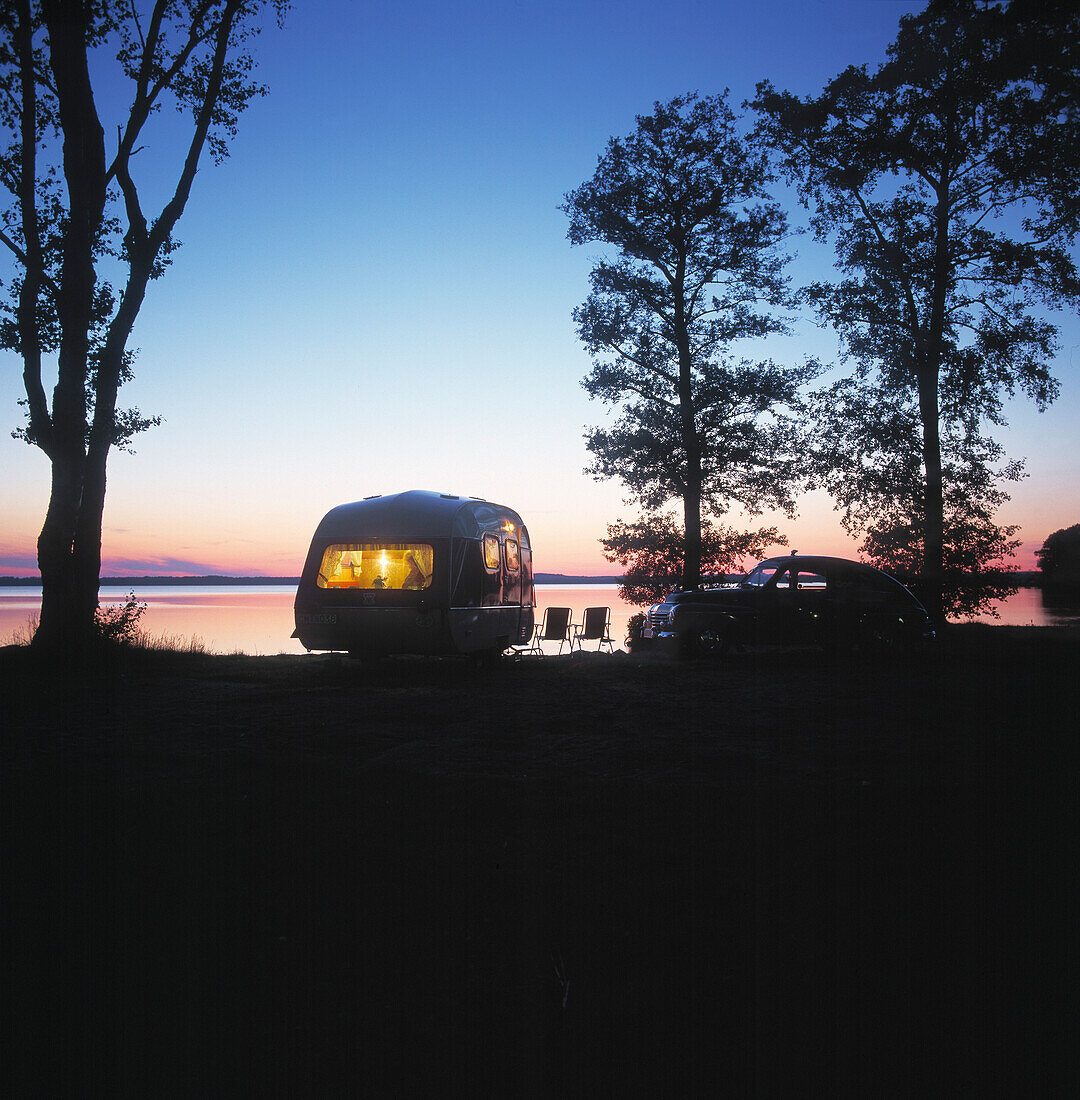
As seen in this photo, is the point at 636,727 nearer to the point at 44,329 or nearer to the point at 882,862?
the point at 882,862

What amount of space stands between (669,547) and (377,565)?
11.1 m

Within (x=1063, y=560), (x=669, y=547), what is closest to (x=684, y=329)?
(x=669, y=547)

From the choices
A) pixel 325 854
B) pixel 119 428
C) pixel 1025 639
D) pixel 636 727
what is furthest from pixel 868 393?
pixel 325 854

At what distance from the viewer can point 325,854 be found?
13.6ft

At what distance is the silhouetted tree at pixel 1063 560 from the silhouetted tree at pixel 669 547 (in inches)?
1060

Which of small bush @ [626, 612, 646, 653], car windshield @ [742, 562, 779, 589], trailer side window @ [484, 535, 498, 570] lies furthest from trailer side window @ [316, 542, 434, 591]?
small bush @ [626, 612, 646, 653]

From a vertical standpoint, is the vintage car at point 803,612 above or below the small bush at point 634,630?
above

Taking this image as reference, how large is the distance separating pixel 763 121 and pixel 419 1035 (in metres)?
23.4

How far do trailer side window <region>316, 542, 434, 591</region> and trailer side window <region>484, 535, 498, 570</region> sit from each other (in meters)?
1.37

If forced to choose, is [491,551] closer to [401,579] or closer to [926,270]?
[401,579]

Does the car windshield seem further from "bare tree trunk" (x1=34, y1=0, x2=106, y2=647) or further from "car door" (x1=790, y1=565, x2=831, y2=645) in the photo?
"bare tree trunk" (x1=34, y1=0, x2=106, y2=647)

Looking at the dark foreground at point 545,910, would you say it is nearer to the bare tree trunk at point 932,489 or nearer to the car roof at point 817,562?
the car roof at point 817,562

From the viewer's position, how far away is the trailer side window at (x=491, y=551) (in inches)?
530

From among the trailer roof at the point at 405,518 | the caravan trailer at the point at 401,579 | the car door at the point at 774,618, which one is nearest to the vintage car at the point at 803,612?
the car door at the point at 774,618
